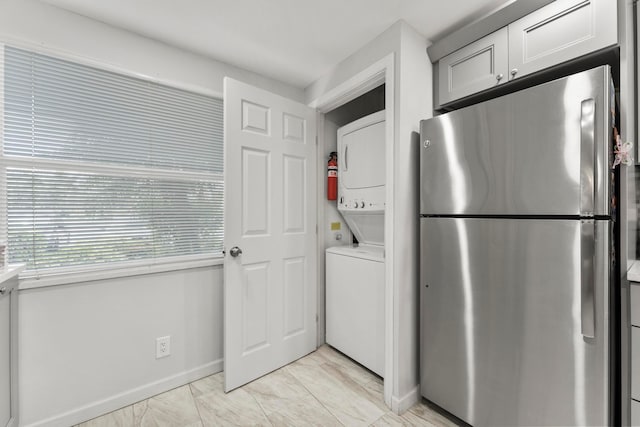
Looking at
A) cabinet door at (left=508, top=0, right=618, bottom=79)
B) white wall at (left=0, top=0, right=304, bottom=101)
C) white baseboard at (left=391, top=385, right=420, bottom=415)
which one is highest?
white wall at (left=0, top=0, right=304, bottom=101)

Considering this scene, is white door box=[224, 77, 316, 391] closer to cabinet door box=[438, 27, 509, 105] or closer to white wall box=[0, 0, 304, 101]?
white wall box=[0, 0, 304, 101]

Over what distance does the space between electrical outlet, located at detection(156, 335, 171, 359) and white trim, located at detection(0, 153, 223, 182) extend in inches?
43.6

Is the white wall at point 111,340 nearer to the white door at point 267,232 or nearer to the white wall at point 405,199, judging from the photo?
the white door at point 267,232

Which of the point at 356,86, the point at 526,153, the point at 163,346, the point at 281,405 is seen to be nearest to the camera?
the point at 526,153

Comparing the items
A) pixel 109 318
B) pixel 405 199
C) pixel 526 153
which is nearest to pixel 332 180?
pixel 405 199

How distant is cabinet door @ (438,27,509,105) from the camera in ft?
5.04

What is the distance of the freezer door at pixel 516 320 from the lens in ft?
3.73

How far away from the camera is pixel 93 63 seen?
1.67m

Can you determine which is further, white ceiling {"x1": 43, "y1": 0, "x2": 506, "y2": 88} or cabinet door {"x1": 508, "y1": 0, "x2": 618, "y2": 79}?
white ceiling {"x1": 43, "y1": 0, "x2": 506, "y2": 88}

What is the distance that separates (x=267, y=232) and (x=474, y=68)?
5.61 feet

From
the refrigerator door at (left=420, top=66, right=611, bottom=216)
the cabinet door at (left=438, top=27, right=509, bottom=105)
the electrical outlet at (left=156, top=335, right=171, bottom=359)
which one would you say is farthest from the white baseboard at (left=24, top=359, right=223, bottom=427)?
the cabinet door at (left=438, top=27, right=509, bottom=105)

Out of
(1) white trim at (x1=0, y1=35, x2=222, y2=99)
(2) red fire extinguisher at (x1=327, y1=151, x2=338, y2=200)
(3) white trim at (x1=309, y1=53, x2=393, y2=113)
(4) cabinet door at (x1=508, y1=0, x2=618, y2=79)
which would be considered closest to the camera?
(4) cabinet door at (x1=508, y1=0, x2=618, y2=79)

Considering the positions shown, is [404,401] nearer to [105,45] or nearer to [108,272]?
[108,272]

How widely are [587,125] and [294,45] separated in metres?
1.74
